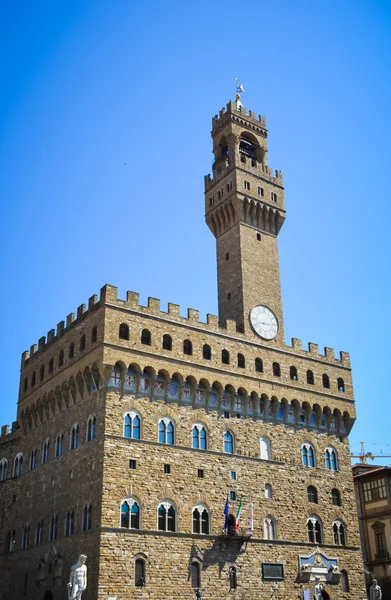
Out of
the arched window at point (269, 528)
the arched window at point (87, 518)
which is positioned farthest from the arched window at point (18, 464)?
the arched window at point (269, 528)

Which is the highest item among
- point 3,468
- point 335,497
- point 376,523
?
point 3,468

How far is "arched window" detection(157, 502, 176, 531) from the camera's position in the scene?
1534 inches

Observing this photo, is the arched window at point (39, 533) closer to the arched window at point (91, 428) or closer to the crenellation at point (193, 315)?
the arched window at point (91, 428)

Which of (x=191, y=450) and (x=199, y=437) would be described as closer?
(x=191, y=450)

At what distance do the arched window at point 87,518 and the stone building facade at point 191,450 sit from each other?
0.12 meters

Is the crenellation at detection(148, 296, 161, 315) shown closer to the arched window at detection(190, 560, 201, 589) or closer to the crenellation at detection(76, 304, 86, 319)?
the crenellation at detection(76, 304, 86, 319)

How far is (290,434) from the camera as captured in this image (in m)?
47.7

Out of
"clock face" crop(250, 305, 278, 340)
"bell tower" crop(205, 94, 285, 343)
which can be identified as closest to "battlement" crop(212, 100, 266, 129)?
"bell tower" crop(205, 94, 285, 343)

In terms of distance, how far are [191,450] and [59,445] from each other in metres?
8.72

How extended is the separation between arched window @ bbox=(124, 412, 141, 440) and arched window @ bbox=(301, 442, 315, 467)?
538 inches

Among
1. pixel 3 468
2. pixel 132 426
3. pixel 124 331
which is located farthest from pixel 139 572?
pixel 3 468

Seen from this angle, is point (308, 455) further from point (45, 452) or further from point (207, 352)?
point (45, 452)

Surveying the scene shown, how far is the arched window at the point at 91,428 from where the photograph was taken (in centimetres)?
3991

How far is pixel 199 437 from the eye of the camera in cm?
4269
